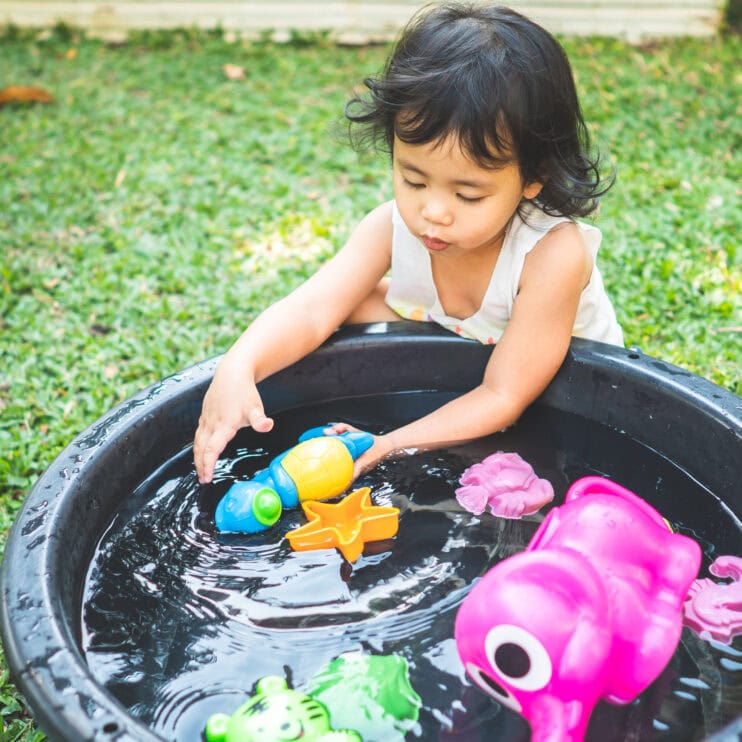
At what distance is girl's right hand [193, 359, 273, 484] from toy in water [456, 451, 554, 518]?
16.9 inches

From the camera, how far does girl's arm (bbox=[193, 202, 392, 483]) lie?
1.85 m

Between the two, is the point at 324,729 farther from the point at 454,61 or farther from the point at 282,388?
the point at 454,61

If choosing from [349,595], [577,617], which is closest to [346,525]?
[349,595]

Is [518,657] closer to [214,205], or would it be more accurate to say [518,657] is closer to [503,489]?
[503,489]

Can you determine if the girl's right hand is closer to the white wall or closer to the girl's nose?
the girl's nose

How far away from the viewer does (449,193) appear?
1701mm

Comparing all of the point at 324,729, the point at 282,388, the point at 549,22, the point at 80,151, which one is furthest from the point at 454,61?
the point at 549,22

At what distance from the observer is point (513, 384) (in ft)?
6.46

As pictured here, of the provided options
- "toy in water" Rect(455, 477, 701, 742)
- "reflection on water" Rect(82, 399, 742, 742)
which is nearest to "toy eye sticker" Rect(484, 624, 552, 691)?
"toy in water" Rect(455, 477, 701, 742)

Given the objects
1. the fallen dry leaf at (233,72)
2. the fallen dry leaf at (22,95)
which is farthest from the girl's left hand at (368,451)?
the fallen dry leaf at (233,72)

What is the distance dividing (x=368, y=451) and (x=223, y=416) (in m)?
0.32

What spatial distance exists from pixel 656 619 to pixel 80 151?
3.30m

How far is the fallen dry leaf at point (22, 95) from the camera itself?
434 centimetres

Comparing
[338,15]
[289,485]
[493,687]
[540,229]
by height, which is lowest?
[289,485]
